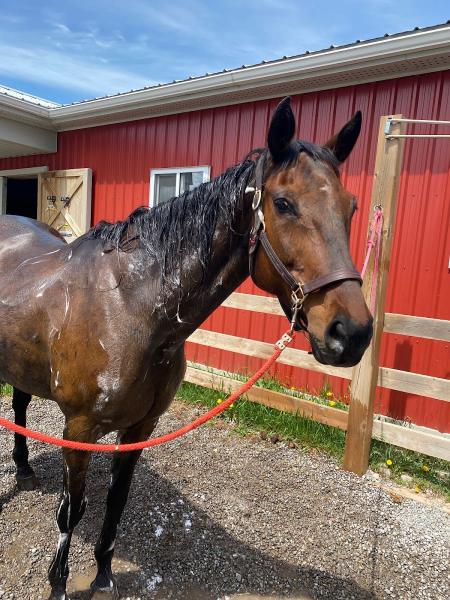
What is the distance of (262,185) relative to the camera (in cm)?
149

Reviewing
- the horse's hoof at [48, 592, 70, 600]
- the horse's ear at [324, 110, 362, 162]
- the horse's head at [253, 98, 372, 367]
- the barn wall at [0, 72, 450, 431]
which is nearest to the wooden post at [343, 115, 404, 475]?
the barn wall at [0, 72, 450, 431]

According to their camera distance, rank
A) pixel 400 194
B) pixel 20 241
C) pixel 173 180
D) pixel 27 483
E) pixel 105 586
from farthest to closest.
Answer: pixel 173 180 < pixel 400 194 < pixel 27 483 < pixel 20 241 < pixel 105 586

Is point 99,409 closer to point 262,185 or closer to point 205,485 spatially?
point 262,185

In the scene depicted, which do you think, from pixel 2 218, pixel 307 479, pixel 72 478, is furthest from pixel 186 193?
pixel 307 479

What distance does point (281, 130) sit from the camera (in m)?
1.45

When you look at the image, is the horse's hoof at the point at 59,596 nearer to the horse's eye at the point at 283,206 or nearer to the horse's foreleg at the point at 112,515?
the horse's foreleg at the point at 112,515

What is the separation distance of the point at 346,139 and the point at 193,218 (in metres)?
0.67

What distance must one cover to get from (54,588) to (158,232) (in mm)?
1808

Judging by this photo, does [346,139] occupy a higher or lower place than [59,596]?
higher

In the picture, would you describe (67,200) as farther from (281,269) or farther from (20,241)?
(281,269)

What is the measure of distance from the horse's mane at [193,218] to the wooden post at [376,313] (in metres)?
1.85

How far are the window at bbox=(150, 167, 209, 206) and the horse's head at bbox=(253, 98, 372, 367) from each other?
4.17 m

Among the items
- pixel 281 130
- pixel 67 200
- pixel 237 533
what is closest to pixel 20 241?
pixel 281 130

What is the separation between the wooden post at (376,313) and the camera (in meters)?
3.17
